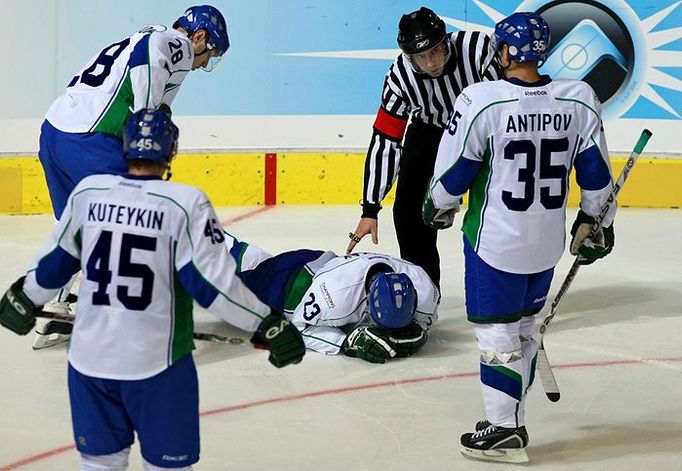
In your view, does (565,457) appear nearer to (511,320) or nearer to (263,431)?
(511,320)

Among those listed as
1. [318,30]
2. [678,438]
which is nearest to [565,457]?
[678,438]

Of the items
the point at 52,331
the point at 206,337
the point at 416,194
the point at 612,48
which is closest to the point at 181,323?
the point at 206,337

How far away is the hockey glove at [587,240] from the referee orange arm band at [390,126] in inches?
47.0

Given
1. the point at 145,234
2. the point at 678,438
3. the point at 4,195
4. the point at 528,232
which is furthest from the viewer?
the point at 4,195

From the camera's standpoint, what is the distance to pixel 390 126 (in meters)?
4.59

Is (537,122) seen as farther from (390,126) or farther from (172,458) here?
(390,126)

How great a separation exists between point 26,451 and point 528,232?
144 cm

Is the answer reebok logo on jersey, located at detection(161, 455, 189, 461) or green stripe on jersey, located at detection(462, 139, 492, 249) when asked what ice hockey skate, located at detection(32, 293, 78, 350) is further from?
reebok logo on jersey, located at detection(161, 455, 189, 461)

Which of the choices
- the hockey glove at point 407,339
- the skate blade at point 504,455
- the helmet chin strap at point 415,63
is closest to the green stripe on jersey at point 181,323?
the skate blade at point 504,455

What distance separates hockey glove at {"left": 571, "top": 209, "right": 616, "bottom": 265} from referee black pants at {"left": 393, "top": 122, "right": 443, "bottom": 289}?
1.36 meters

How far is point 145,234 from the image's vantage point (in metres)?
2.43

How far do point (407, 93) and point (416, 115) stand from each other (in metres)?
0.21

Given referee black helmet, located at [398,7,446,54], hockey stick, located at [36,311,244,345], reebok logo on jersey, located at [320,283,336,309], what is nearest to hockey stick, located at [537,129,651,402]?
reebok logo on jersey, located at [320,283,336,309]

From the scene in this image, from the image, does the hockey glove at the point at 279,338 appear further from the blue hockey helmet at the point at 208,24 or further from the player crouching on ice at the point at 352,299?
the blue hockey helmet at the point at 208,24
